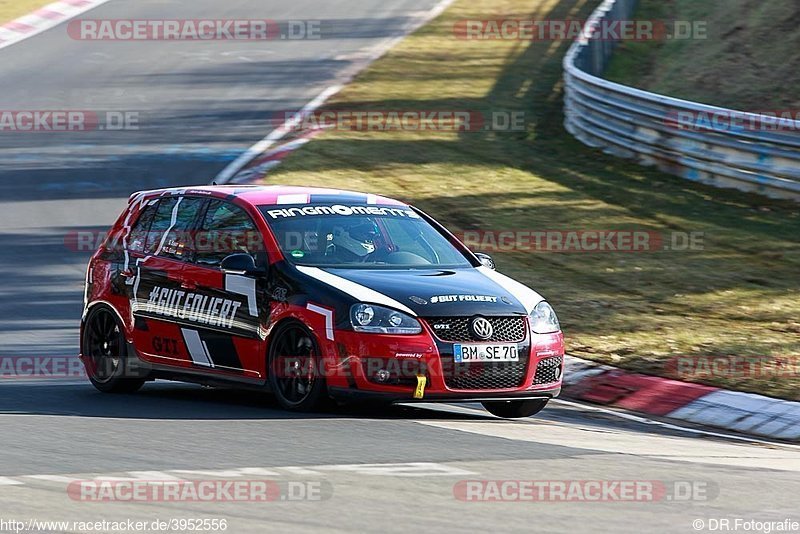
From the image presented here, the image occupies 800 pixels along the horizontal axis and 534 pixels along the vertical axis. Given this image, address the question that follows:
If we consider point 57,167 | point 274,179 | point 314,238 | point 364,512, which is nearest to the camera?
point 364,512

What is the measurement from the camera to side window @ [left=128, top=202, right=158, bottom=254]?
10.8 m

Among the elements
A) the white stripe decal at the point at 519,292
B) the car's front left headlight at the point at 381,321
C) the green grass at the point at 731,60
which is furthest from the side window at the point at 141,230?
the green grass at the point at 731,60

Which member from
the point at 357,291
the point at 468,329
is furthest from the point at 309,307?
the point at 468,329

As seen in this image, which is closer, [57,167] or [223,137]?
[57,167]

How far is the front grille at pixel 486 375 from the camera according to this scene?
913cm

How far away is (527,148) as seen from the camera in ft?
75.1

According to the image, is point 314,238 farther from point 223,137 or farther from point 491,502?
point 223,137

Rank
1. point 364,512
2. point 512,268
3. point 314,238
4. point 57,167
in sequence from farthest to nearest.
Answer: point 57,167, point 512,268, point 314,238, point 364,512

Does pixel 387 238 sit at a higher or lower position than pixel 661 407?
higher

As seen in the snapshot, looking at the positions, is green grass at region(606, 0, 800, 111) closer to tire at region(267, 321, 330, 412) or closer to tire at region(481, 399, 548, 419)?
tire at region(481, 399, 548, 419)

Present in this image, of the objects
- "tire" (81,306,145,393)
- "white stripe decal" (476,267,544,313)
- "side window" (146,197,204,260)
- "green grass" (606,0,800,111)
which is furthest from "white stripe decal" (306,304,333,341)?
"green grass" (606,0,800,111)

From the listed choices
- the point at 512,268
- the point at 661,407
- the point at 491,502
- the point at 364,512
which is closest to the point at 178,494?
the point at 364,512

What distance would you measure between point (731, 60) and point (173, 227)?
1770 cm

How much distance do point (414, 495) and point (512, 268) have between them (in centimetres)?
862
